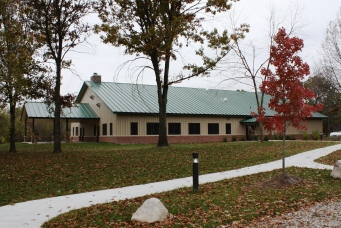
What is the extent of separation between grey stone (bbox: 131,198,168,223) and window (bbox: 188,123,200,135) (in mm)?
29748

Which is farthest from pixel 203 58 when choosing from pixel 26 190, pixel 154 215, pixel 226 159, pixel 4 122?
pixel 154 215

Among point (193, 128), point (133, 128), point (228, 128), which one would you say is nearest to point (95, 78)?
point (133, 128)

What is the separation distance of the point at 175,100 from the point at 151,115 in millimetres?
4725

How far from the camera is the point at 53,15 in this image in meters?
21.0

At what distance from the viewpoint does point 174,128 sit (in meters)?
36.4

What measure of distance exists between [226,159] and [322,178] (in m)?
6.05

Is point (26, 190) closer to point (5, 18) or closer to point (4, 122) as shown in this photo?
point (5, 18)

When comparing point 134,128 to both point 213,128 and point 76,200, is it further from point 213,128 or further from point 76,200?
point 76,200

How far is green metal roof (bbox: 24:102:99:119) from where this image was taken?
34.0m

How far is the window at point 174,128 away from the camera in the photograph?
3612 cm

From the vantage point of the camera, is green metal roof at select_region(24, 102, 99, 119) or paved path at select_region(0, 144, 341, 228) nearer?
paved path at select_region(0, 144, 341, 228)

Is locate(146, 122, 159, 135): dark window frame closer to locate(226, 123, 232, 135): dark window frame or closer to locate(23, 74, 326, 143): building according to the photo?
locate(23, 74, 326, 143): building

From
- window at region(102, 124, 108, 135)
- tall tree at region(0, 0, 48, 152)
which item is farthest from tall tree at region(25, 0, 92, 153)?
window at region(102, 124, 108, 135)

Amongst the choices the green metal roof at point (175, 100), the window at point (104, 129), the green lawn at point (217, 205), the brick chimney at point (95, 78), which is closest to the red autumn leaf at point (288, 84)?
the green lawn at point (217, 205)
